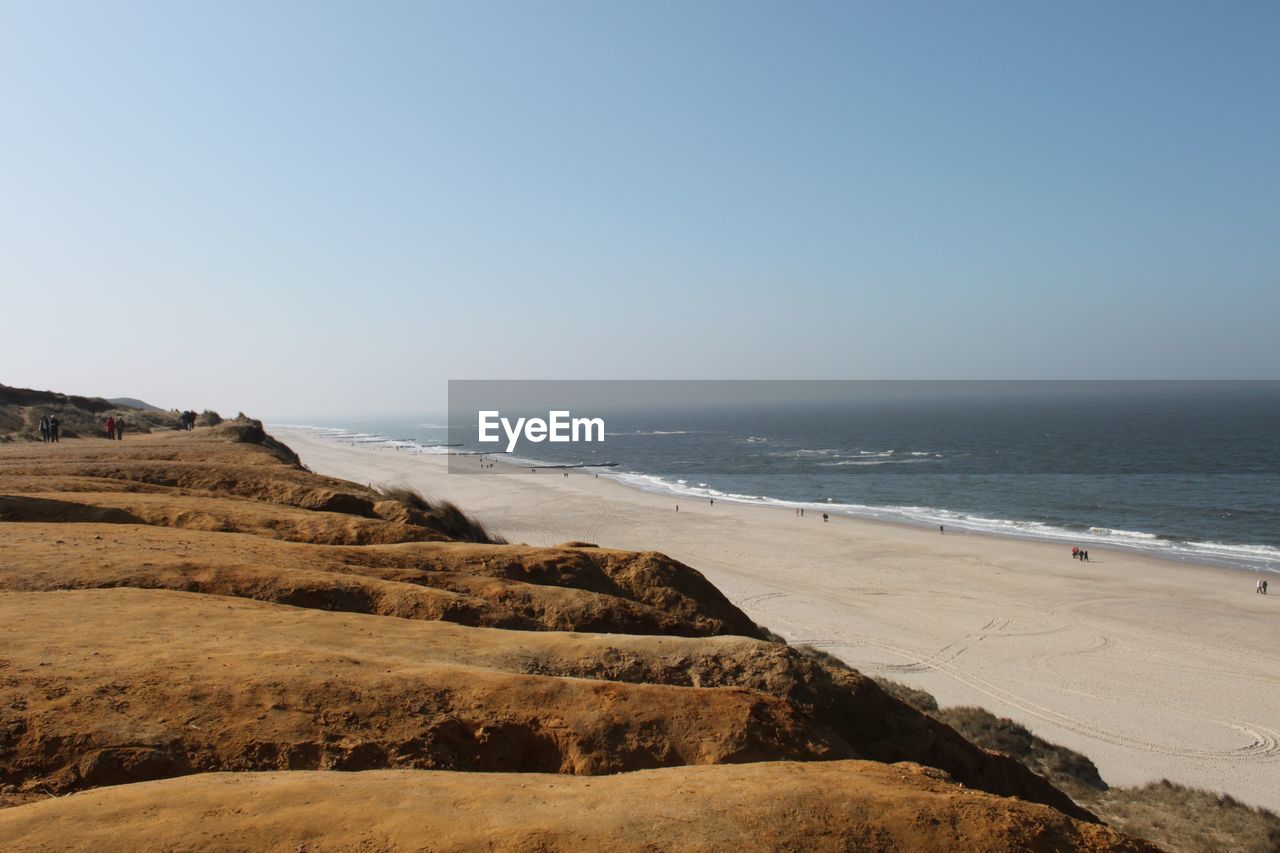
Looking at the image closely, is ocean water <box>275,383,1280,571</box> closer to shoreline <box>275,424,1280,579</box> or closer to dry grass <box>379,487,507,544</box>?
shoreline <box>275,424,1280,579</box>

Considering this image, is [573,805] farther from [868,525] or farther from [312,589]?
[868,525]

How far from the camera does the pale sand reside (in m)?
18.0

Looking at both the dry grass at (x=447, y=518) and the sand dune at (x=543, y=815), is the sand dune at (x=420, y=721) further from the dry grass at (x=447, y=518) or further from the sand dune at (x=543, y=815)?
the dry grass at (x=447, y=518)

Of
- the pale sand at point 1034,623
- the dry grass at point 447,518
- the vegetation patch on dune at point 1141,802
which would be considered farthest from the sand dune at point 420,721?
the pale sand at point 1034,623

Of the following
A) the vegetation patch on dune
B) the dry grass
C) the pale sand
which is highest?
the dry grass

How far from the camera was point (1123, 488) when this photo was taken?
62500mm

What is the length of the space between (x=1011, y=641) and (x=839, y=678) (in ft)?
63.2

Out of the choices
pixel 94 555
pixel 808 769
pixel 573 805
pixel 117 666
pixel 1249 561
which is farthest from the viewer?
pixel 1249 561

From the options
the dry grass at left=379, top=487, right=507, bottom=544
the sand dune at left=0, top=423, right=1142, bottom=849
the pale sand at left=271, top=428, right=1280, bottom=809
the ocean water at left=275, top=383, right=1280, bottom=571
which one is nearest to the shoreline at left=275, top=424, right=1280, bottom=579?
the ocean water at left=275, top=383, right=1280, bottom=571

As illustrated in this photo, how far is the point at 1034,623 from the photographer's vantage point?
1096 inches

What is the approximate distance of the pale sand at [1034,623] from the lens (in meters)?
18.0

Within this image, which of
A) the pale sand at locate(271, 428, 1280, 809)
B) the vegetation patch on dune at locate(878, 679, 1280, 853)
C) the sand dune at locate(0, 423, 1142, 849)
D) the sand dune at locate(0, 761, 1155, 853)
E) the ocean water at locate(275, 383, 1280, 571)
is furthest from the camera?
the ocean water at locate(275, 383, 1280, 571)

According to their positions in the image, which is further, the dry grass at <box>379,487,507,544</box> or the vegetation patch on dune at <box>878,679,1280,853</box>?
the dry grass at <box>379,487,507,544</box>

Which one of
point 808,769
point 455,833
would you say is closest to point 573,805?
point 455,833
